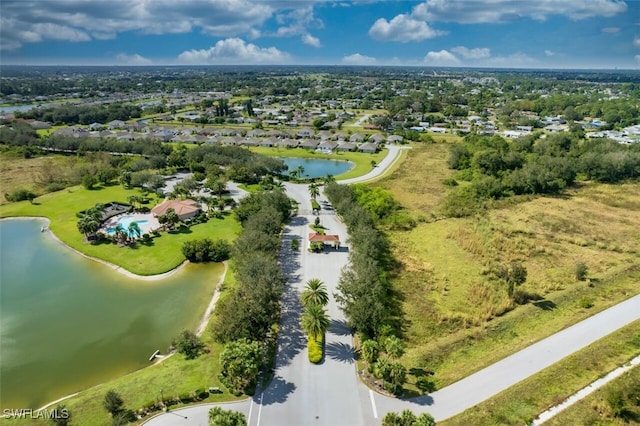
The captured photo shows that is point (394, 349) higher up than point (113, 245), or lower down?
higher up

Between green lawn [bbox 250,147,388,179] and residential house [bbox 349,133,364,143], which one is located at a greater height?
residential house [bbox 349,133,364,143]

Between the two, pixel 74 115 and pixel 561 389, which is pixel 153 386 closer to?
pixel 561 389

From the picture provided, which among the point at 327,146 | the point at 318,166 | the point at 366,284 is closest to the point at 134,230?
the point at 366,284

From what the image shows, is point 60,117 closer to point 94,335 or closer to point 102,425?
point 94,335

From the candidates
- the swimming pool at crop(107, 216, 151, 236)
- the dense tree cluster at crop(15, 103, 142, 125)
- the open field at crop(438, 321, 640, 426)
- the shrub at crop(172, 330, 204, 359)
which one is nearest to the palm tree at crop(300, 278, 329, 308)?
the shrub at crop(172, 330, 204, 359)

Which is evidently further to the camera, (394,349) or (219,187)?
(219,187)

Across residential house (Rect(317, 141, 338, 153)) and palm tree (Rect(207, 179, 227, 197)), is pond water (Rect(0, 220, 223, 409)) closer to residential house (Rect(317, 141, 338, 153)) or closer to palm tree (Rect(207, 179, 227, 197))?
palm tree (Rect(207, 179, 227, 197))
